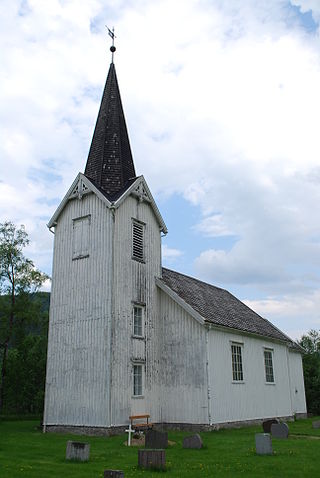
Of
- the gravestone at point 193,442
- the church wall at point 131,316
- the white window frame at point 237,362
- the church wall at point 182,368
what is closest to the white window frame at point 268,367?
the white window frame at point 237,362

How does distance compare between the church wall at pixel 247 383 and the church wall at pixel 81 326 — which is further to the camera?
the church wall at pixel 247 383

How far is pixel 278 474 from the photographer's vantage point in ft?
38.1

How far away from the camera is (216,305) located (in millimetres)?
29766

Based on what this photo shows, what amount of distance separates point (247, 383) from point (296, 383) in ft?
33.0

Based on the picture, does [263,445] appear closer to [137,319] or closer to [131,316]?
[131,316]

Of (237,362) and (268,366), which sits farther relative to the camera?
(268,366)

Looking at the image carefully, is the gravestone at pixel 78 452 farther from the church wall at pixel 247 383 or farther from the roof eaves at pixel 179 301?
the roof eaves at pixel 179 301

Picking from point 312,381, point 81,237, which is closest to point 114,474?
point 81,237

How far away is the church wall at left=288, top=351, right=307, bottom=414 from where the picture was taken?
3472 centimetres

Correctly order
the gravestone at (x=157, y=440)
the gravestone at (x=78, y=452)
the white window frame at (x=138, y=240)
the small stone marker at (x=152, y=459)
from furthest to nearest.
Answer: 1. the white window frame at (x=138, y=240)
2. the gravestone at (x=157, y=440)
3. the gravestone at (x=78, y=452)
4. the small stone marker at (x=152, y=459)

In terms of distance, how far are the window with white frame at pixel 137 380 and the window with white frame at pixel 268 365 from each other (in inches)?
386

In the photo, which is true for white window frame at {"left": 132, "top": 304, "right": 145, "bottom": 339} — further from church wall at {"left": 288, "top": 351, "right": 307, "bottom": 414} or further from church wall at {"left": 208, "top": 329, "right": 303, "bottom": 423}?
church wall at {"left": 288, "top": 351, "right": 307, "bottom": 414}

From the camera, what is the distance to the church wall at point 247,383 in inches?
965

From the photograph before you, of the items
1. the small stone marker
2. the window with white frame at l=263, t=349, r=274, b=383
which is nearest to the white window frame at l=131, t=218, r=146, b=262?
the window with white frame at l=263, t=349, r=274, b=383
